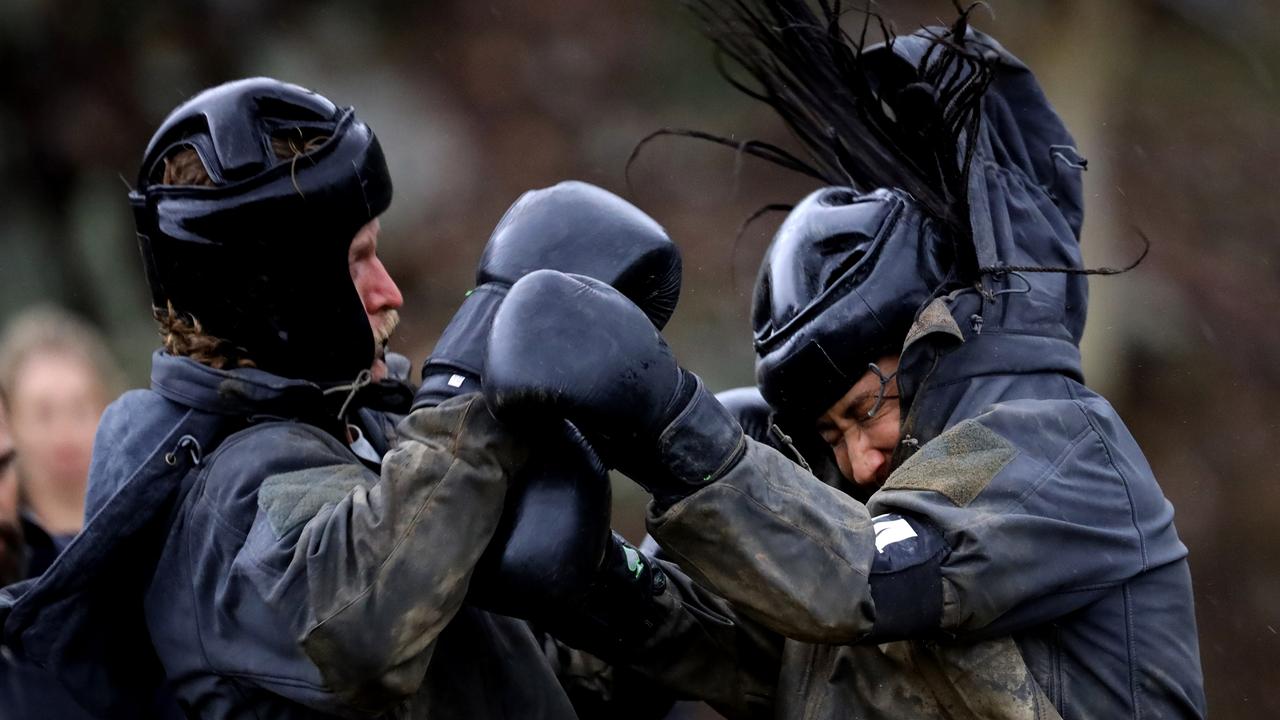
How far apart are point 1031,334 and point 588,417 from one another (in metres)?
0.94

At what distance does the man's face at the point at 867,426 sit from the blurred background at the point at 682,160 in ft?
20.9

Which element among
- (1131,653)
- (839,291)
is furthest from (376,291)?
(1131,653)

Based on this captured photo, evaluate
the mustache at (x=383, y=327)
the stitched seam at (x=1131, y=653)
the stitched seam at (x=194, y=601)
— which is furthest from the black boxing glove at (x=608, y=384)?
the stitched seam at (x=1131, y=653)

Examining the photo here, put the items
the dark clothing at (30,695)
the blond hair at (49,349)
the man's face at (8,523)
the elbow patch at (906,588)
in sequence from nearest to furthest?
the elbow patch at (906,588) < the dark clothing at (30,695) < the man's face at (8,523) < the blond hair at (49,349)

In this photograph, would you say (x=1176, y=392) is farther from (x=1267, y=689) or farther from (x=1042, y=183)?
(x=1042, y=183)

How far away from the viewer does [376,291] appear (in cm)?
318

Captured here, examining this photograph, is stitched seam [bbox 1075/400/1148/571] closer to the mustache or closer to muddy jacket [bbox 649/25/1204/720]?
muddy jacket [bbox 649/25/1204/720]

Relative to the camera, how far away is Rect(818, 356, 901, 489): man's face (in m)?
3.18

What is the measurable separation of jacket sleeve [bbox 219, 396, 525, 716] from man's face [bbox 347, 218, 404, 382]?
0.41m

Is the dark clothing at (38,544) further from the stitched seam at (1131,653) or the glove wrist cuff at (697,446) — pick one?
the stitched seam at (1131,653)

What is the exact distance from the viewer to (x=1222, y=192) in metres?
10.4

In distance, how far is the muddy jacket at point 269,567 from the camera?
2.69 metres

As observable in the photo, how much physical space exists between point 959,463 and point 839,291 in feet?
1.42

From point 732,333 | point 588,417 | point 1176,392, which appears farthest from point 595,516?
point 1176,392
